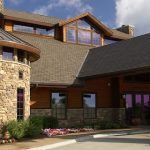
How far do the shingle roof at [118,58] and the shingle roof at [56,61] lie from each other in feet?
2.58

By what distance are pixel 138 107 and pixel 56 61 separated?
7.70 m

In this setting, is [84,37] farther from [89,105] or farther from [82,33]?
[89,105]

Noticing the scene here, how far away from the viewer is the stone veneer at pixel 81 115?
25750mm

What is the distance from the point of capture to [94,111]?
93.5ft

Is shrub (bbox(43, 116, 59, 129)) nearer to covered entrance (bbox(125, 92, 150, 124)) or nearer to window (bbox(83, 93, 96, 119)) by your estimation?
window (bbox(83, 93, 96, 119))

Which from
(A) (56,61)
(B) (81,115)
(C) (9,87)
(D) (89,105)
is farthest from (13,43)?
(D) (89,105)

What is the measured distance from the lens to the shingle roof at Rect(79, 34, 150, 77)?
24.5 meters

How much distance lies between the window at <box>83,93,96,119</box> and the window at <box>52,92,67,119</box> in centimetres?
190

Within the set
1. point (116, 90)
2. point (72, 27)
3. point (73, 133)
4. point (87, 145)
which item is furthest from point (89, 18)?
point (87, 145)

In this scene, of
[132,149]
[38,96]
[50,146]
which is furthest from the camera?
[38,96]

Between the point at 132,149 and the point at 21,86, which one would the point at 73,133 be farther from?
the point at 132,149

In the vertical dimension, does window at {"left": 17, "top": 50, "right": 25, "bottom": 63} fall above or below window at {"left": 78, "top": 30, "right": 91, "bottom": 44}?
below

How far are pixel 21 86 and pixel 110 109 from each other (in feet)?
35.8

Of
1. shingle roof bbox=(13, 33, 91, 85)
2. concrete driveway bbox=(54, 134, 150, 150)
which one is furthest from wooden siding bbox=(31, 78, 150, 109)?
concrete driveway bbox=(54, 134, 150, 150)
